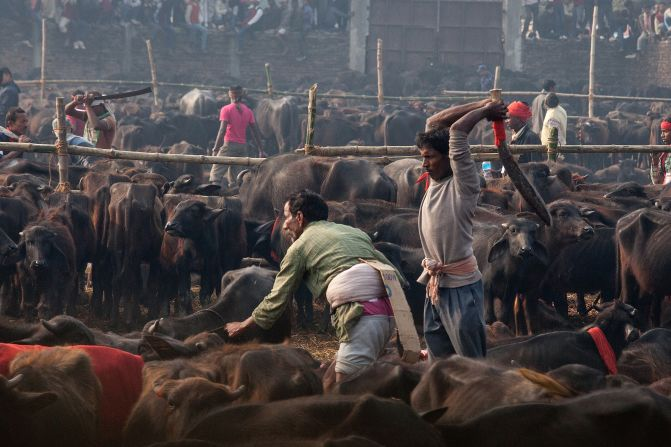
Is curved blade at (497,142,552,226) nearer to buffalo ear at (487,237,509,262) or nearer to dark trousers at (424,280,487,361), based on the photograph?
dark trousers at (424,280,487,361)

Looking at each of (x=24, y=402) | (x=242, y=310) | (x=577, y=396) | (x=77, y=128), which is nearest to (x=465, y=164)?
(x=577, y=396)

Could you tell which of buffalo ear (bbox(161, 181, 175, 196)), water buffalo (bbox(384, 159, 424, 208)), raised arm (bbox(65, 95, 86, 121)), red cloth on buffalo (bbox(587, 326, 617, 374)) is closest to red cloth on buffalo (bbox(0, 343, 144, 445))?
red cloth on buffalo (bbox(587, 326, 617, 374))

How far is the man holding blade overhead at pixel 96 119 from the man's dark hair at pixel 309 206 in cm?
974

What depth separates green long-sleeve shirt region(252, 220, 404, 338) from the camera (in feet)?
20.4

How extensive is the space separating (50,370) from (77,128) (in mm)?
12777

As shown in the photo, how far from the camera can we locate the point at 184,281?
38.2 feet

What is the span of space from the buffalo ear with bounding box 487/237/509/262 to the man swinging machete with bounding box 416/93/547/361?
3.63 meters

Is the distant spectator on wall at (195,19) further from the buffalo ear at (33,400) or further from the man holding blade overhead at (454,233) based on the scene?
the buffalo ear at (33,400)

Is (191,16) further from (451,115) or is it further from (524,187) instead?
(524,187)

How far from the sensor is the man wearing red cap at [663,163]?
1403 cm

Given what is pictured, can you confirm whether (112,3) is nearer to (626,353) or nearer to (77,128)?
(77,128)

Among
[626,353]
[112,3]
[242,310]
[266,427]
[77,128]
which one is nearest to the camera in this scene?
[266,427]

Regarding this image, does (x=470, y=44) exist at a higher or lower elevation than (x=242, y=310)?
higher

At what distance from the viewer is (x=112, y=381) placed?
18.6ft
